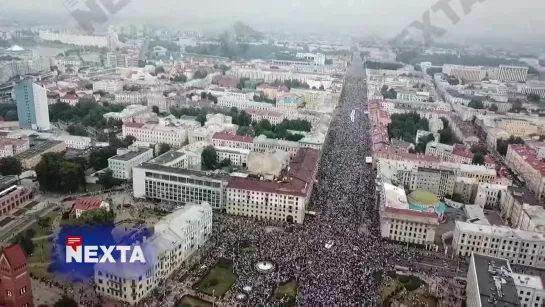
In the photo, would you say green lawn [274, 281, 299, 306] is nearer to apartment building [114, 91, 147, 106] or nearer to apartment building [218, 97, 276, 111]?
apartment building [218, 97, 276, 111]

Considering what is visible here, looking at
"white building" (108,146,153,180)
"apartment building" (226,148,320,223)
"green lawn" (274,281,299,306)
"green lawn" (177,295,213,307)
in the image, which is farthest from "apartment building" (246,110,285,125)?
"green lawn" (177,295,213,307)

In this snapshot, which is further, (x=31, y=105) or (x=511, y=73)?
(x=511, y=73)

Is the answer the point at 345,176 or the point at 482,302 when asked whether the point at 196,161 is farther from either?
the point at 482,302

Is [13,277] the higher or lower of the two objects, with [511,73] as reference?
lower

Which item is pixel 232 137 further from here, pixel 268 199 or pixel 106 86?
pixel 106 86

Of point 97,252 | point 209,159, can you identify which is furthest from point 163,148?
point 97,252

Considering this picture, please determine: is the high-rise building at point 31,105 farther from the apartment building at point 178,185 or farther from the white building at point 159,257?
the white building at point 159,257

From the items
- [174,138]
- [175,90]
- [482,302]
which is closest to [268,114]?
[174,138]
